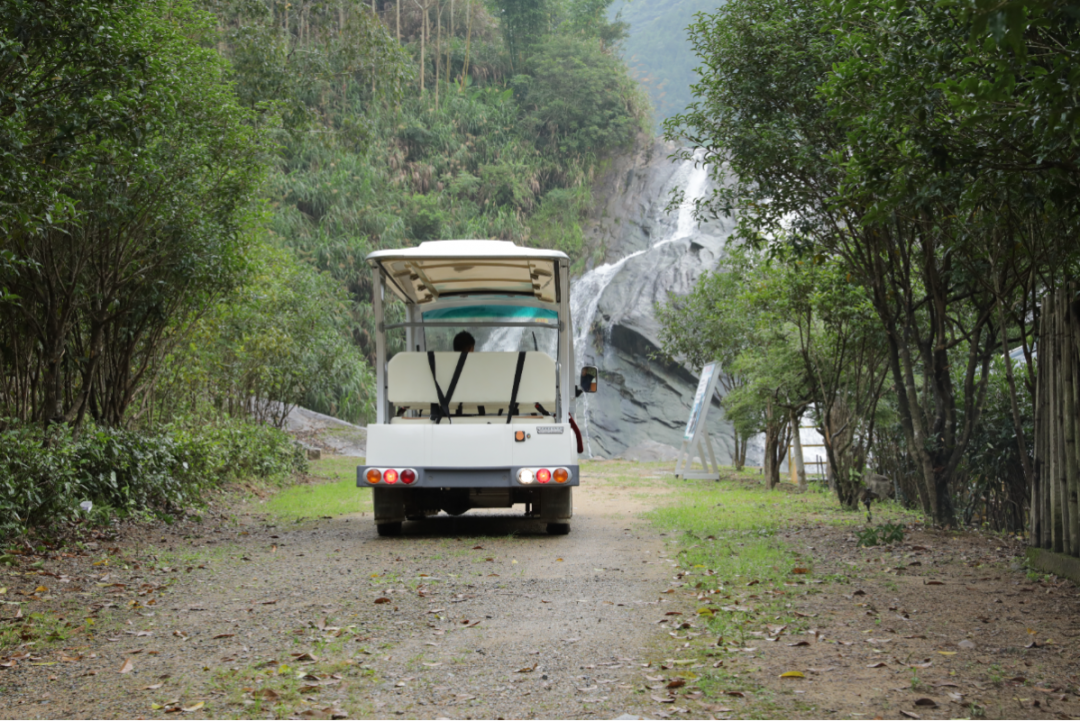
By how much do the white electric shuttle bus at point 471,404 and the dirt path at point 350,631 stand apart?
68 centimetres

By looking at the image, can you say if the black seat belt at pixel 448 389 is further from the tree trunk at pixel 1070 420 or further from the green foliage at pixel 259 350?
the tree trunk at pixel 1070 420

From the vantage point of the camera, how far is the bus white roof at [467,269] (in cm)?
941

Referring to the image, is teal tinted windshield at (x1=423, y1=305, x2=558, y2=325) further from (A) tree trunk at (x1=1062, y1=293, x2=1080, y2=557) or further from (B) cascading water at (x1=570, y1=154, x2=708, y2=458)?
(B) cascading water at (x1=570, y1=154, x2=708, y2=458)

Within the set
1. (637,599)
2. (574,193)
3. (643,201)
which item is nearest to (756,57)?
(637,599)

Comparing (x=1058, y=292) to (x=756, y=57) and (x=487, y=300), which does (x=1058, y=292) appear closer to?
(x=756, y=57)

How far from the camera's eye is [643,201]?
47.3m

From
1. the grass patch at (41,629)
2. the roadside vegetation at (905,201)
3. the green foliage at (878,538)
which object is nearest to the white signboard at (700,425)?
the roadside vegetation at (905,201)

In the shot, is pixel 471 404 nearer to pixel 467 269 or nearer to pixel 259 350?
pixel 467 269

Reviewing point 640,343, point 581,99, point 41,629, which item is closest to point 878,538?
point 41,629

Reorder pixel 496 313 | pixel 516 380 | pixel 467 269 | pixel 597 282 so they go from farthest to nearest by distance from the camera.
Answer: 1. pixel 597 282
2. pixel 496 313
3. pixel 467 269
4. pixel 516 380

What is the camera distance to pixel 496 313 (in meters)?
11.6

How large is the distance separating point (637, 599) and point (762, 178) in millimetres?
5880

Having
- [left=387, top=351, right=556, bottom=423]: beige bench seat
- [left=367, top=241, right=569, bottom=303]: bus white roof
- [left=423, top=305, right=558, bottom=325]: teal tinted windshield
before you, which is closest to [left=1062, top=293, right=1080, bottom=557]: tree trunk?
[left=367, top=241, right=569, bottom=303]: bus white roof

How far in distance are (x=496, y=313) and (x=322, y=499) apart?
4.68 meters
